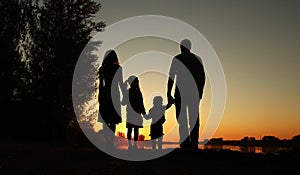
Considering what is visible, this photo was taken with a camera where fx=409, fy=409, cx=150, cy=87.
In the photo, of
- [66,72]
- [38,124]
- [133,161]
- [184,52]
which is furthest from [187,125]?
[66,72]

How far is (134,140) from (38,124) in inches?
471

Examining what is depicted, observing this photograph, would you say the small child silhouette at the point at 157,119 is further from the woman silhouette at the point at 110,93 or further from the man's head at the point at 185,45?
the man's head at the point at 185,45

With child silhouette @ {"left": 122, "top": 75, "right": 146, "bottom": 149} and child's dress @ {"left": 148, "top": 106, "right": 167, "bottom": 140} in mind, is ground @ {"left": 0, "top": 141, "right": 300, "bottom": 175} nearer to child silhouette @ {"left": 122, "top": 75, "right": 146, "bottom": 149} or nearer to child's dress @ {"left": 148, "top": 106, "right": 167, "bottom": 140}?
child's dress @ {"left": 148, "top": 106, "right": 167, "bottom": 140}

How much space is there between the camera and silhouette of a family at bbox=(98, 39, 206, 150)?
1197 cm

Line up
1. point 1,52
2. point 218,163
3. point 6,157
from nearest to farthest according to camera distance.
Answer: point 218,163
point 6,157
point 1,52

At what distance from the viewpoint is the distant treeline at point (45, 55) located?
84.9 feet

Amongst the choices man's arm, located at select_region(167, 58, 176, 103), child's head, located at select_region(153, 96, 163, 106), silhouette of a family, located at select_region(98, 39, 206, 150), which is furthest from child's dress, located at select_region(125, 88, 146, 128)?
man's arm, located at select_region(167, 58, 176, 103)

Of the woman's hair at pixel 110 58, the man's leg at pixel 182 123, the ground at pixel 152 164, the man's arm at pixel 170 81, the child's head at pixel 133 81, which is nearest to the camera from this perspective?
the ground at pixel 152 164

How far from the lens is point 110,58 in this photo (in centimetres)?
1277

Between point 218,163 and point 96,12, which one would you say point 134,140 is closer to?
point 218,163

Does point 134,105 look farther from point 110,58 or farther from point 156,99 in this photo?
point 110,58

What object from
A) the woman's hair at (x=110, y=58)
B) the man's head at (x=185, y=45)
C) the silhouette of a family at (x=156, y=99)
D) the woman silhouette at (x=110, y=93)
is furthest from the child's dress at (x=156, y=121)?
the man's head at (x=185, y=45)

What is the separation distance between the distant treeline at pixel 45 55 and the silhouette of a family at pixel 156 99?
11.9m

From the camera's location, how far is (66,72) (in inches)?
1145
